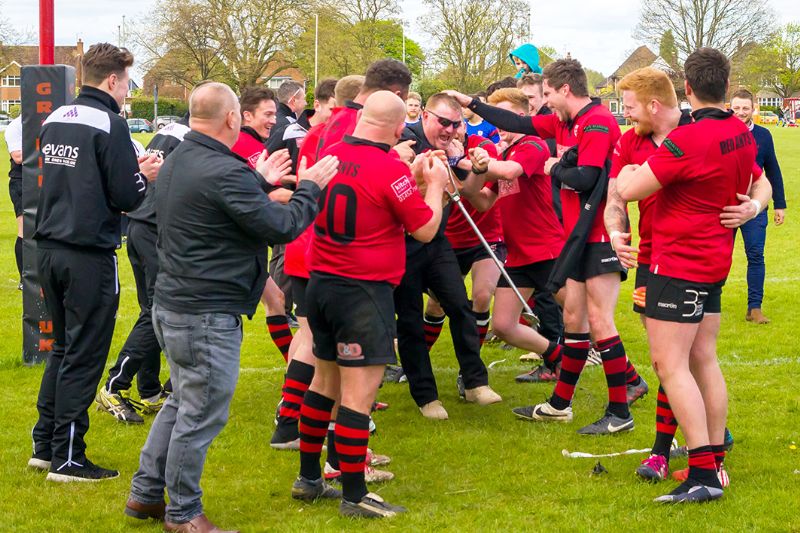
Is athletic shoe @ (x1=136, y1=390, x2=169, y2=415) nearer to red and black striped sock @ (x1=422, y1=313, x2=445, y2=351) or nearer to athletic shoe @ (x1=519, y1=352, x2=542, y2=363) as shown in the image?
red and black striped sock @ (x1=422, y1=313, x2=445, y2=351)

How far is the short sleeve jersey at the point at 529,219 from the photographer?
7867 mm

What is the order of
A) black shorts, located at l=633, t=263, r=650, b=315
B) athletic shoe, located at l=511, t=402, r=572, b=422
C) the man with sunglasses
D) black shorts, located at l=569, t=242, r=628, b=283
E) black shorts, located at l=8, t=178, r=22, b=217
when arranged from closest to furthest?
black shorts, located at l=633, t=263, r=650, b=315 → black shorts, located at l=569, t=242, r=628, b=283 → athletic shoe, located at l=511, t=402, r=572, b=422 → the man with sunglasses → black shorts, located at l=8, t=178, r=22, b=217

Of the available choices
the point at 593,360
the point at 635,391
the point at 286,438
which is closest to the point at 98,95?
the point at 286,438

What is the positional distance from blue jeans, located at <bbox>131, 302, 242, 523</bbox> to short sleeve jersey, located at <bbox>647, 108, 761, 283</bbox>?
7.82 ft

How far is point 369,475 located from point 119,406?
2365 mm

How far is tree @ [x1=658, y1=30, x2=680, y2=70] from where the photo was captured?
64.6 metres

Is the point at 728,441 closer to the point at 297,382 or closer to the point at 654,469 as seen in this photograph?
the point at 654,469

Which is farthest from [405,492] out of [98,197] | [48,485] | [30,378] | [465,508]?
[30,378]

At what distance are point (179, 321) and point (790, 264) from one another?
11.7m

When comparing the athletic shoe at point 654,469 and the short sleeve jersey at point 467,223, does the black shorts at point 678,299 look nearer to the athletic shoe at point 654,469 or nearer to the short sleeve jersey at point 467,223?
the athletic shoe at point 654,469

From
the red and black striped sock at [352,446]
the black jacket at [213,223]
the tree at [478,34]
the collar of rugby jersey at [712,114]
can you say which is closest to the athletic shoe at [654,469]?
the red and black striped sock at [352,446]

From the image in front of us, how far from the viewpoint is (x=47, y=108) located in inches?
341

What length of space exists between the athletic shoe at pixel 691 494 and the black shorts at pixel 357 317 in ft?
5.61

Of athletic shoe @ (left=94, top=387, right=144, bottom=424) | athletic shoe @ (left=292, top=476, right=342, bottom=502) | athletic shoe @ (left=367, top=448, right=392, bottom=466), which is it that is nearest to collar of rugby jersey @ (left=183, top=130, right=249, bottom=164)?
athletic shoe @ (left=292, top=476, right=342, bottom=502)
